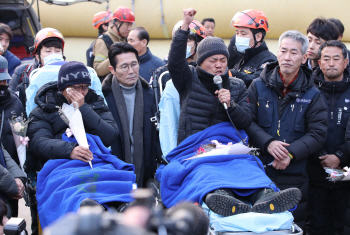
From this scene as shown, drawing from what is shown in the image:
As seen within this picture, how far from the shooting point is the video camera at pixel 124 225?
3.36ft

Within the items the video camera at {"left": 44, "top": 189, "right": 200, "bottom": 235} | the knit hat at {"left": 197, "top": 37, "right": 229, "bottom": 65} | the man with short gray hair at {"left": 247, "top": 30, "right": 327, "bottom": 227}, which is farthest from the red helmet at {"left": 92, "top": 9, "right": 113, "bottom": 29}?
the video camera at {"left": 44, "top": 189, "right": 200, "bottom": 235}

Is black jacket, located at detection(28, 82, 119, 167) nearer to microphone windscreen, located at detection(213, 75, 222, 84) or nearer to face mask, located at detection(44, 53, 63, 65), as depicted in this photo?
face mask, located at detection(44, 53, 63, 65)

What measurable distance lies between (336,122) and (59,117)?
2707 millimetres

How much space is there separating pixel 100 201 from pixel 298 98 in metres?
2.14

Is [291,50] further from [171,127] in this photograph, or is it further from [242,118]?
[171,127]

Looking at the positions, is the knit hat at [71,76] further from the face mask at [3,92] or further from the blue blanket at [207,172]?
the blue blanket at [207,172]

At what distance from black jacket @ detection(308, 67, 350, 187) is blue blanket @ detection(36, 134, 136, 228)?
2.07 meters

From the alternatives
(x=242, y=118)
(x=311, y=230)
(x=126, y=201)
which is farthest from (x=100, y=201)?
(x=311, y=230)

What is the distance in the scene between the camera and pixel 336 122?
410 centimetres

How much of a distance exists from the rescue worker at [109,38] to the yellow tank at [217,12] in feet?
12.0

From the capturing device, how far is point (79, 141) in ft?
10.9

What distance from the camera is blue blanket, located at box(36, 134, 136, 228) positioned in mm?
2836

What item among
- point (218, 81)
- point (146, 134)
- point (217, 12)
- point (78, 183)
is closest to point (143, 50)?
point (146, 134)

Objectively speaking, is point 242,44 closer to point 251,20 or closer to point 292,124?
point 251,20
